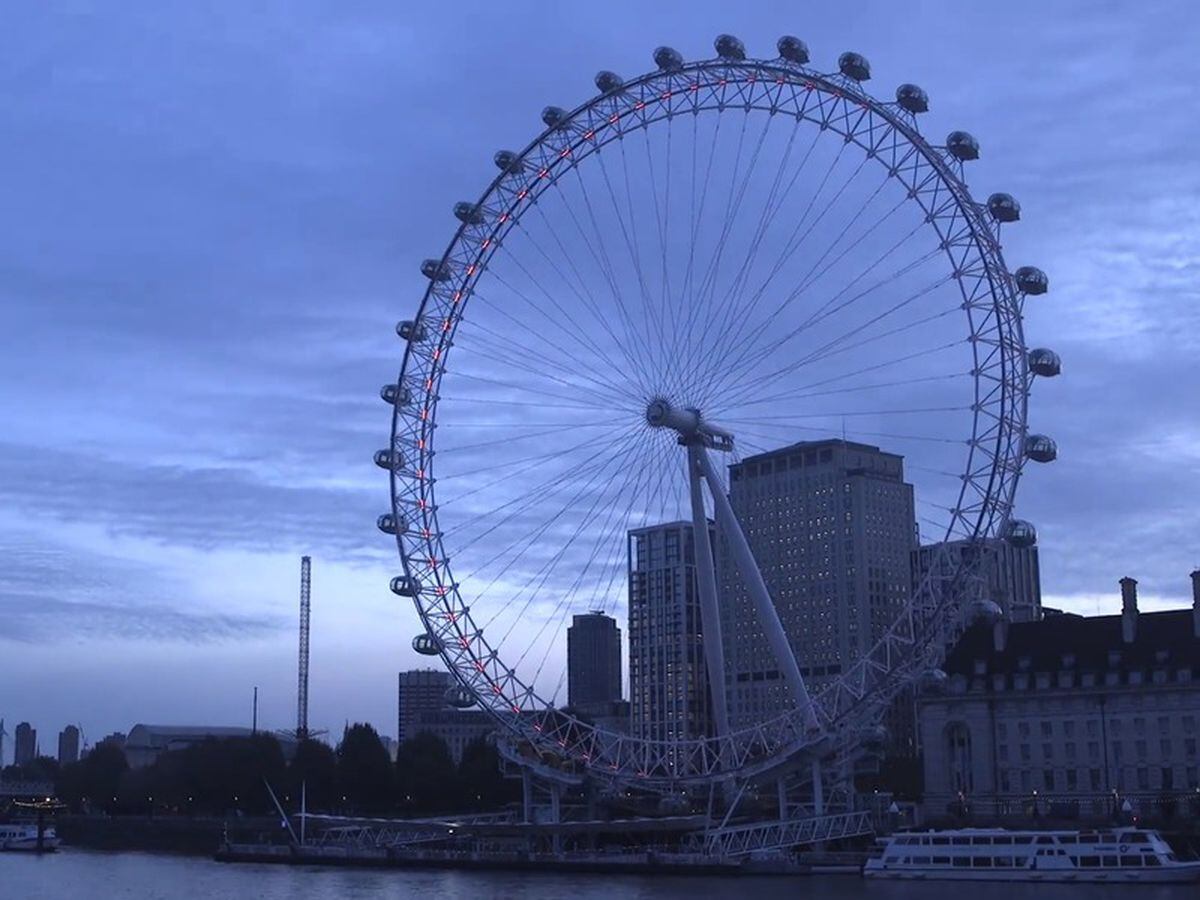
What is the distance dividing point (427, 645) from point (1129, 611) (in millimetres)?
32560

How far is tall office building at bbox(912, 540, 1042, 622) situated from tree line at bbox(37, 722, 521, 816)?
107 feet

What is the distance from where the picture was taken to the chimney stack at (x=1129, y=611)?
79125 mm

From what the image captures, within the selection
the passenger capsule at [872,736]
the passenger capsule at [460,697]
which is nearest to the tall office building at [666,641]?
the passenger capsule at [460,697]

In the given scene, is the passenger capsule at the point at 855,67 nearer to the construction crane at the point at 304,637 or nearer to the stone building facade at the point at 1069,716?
the stone building facade at the point at 1069,716

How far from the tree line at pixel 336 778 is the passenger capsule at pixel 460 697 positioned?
4417 cm

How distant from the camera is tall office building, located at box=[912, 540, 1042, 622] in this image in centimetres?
5731

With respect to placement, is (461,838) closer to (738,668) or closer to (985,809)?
(985,809)

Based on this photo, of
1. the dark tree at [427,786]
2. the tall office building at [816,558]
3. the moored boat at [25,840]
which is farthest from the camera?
the tall office building at [816,558]

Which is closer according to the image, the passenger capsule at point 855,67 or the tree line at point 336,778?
the passenger capsule at point 855,67

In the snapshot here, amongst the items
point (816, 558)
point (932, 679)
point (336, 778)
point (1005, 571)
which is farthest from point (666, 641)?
point (932, 679)

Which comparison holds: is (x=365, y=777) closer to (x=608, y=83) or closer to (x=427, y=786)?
(x=427, y=786)

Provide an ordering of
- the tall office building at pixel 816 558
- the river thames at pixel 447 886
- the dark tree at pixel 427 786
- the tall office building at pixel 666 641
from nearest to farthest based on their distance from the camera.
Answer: the river thames at pixel 447 886, the dark tree at pixel 427 786, the tall office building at pixel 816 558, the tall office building at pixel 666 641

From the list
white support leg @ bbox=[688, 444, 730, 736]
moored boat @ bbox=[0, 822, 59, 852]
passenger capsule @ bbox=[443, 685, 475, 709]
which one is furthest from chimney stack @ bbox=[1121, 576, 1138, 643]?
moored boat @ bbox=[0, 822, 59, 852]

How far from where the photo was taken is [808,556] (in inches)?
6368
